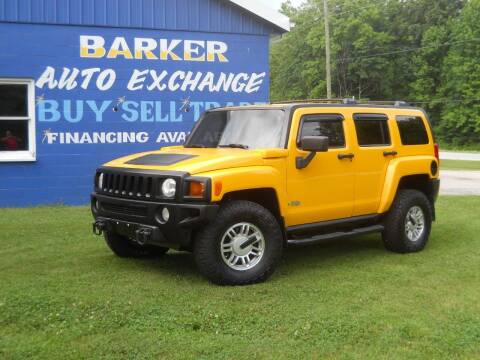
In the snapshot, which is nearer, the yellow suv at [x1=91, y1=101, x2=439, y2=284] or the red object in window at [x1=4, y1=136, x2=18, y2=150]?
the yellow suv at [x1=91, y1=101, x2=439, y2=284]

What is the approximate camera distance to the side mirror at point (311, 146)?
635cm

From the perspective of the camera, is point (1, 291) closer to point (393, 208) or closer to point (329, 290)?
point (329, 290)

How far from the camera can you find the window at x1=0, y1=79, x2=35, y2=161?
458 inches

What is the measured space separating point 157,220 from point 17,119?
22.4 feet

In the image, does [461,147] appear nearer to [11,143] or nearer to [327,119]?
[11,143]

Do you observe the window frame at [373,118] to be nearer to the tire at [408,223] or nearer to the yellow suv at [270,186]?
the yellow suv at [270,186]

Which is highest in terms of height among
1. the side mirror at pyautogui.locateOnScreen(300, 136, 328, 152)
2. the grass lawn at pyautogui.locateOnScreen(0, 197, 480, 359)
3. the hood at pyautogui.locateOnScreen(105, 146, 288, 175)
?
the side mirror at pyautogui.locateOnScreen(300, 136, 328, 152)

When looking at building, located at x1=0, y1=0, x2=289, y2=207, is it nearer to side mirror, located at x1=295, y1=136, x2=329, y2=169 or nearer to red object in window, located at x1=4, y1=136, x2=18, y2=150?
red object in window, located at x1=4, y1=136, x2=18, y2=150

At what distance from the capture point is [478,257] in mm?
7527

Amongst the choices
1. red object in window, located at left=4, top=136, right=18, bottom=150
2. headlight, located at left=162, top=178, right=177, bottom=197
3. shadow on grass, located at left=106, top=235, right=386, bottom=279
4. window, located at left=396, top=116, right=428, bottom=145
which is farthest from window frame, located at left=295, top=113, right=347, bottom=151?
red object in window, located at left=4, top=136, right=18, bottom=150

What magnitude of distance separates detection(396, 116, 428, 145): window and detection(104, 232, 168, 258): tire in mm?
3349

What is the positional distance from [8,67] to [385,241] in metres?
7.63

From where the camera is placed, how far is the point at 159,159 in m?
6.51

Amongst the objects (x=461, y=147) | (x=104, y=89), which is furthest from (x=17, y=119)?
(x=461, y=147)
